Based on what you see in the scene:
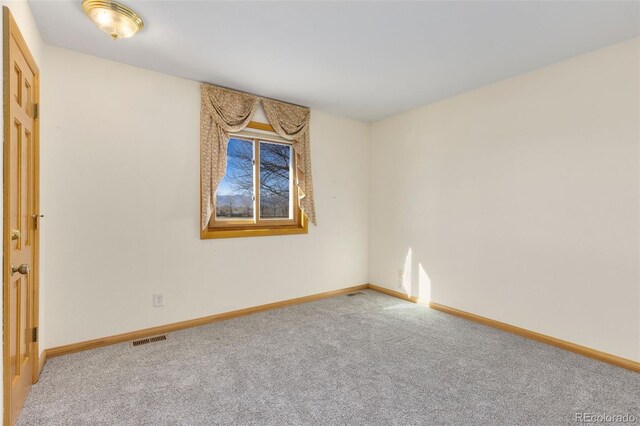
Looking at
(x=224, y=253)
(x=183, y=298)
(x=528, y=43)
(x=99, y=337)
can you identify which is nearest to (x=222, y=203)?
(x=224, y=253)

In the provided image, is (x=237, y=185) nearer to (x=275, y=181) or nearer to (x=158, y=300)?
(x=275, y=181)

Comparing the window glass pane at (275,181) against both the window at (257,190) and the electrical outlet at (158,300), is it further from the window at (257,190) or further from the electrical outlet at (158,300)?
the electrical outlet at (158,300)

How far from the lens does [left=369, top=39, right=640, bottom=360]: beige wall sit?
2.39 meters

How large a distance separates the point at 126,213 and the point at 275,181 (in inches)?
62.9

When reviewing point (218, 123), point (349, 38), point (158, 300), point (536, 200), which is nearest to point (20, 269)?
point (158, 300)

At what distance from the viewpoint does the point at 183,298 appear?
3.07 m

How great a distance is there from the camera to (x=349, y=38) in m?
2.34

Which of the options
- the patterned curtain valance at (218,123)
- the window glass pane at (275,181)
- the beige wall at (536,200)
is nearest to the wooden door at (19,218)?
the patterned curtain valance at (218,123)

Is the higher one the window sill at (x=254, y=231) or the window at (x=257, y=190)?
the window at (x=257, y=190)

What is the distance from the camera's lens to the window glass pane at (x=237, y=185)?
3428 mm

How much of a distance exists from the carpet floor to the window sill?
90 cm

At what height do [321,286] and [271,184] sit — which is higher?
[271,184]

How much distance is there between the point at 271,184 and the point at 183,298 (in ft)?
5.06

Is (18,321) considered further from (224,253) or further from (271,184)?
(271,184)
